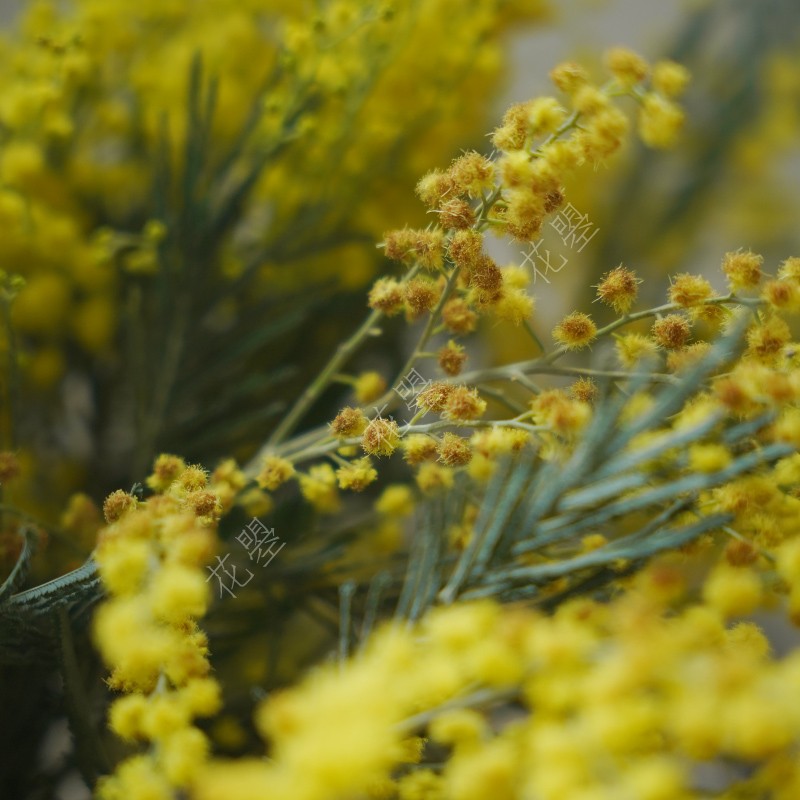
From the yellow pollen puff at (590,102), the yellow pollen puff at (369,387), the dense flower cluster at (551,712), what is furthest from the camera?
the yellow pollen puff at (369,387)

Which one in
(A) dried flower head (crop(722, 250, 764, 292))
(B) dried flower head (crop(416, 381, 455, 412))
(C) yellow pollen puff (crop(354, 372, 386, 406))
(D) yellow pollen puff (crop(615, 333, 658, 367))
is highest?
(C) yellow pollen puff (crop(354, 372, 386, 406))

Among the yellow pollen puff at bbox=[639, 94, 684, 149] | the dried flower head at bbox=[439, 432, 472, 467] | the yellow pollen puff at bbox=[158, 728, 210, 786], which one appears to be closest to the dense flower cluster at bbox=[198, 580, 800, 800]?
the yellow pollen puff at bbox=[158, 728, 210, 786]

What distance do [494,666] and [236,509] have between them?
0.85 ft

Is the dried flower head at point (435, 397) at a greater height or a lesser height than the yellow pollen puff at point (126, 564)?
lesser

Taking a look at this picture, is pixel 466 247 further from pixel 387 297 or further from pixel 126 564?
pixel 126 564

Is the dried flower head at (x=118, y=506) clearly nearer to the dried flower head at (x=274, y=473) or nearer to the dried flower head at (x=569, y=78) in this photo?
the dried flower head at (x=274, y=473)

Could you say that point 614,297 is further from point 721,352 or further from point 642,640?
point 642,640

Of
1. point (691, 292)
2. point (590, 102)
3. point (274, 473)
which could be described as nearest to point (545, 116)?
point (590, 102)

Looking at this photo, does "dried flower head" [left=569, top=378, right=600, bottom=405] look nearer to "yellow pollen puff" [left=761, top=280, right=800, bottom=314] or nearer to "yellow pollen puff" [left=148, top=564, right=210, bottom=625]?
"yellow pollen puff" [left=761, top=280, right=800, bottom=314]

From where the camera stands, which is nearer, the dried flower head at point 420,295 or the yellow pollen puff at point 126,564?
the yellow pollen puff at point 126,564

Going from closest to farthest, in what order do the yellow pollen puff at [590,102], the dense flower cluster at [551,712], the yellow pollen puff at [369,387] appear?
the dense flower cluster at [551,712] < the yellow pollen puff at [590,102] < the yellow pollen puff at [369,387]

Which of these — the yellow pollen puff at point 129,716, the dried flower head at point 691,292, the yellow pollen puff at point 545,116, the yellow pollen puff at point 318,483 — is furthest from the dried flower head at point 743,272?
the yellow pollen puff at point 129,716

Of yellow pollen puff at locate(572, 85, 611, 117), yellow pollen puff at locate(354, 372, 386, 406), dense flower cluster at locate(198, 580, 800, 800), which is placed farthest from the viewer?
yellow pollen puff at locate(354, 372, 386, 406)

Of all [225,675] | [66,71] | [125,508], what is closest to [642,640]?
[125,508]
